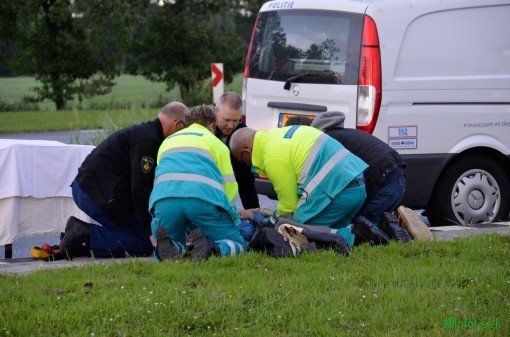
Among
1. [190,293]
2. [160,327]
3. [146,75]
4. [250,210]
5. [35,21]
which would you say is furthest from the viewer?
[146,75]

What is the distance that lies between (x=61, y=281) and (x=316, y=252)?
6.04 ft

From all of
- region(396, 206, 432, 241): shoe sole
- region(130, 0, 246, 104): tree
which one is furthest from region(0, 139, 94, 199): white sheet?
region(130, 0, 246, 104): tree

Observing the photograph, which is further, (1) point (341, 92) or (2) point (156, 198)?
(1) point (341, 92)

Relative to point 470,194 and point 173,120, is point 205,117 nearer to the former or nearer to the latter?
point 173,120

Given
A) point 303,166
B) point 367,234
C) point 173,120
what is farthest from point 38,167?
point 367,234

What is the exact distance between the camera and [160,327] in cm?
512

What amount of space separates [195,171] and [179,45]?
1092 inches

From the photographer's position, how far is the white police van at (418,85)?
8609 mm

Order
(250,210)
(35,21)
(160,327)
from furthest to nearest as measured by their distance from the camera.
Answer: (35,21) → (250,210) → (160,327)

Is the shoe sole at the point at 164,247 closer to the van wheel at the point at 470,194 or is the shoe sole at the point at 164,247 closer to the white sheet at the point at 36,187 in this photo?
the white sheet at the point at 36,187

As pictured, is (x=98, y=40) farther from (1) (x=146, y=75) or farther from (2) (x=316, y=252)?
(2) (x=316, y=252)

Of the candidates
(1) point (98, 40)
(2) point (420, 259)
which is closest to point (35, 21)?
(1) point (98, 40)

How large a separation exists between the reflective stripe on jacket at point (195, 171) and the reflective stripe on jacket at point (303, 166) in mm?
359

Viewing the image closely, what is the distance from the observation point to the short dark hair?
24.2ft
